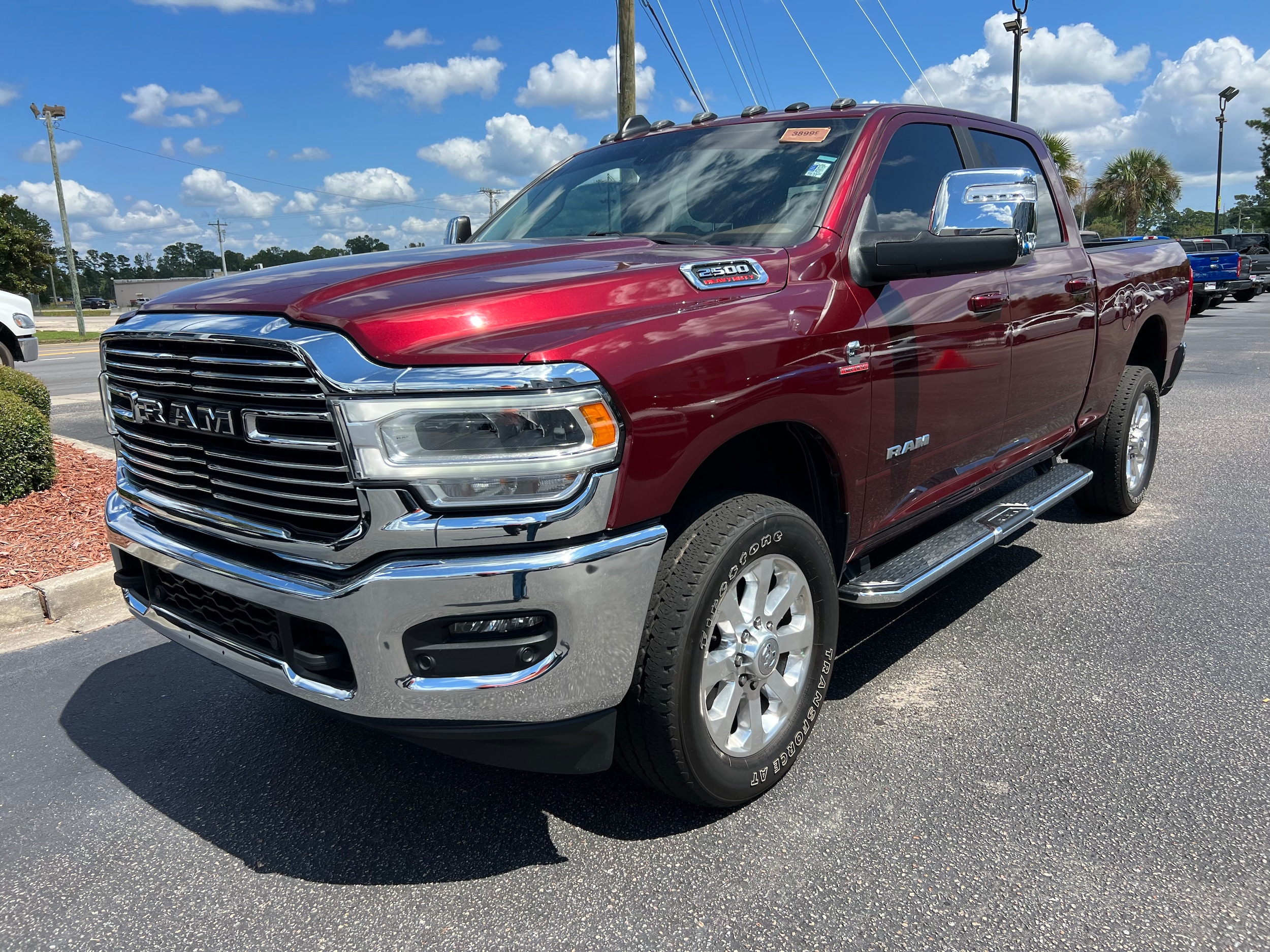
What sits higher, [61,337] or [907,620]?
[61,337]

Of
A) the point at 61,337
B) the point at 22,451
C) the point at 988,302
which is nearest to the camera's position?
the point at 988,302

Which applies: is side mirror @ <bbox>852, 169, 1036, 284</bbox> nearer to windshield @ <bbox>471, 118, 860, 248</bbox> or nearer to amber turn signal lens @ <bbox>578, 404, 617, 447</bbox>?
windshield @ <bbox>471, 118, 860, 248</bbox>

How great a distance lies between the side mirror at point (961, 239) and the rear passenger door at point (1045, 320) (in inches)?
33.2

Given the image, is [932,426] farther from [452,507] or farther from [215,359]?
[215,359]

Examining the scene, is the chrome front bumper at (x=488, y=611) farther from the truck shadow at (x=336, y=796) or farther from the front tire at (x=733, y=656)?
the truck shadow at (x=336, y=796)

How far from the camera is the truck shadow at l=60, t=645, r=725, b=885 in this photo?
2.53 metres

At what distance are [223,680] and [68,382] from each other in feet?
46.0

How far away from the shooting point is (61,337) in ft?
116

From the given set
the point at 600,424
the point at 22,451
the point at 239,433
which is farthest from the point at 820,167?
the point at 22,451

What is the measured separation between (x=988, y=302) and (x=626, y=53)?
427 inches

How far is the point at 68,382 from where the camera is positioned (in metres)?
15.2

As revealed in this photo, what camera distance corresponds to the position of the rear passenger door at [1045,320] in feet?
12.7

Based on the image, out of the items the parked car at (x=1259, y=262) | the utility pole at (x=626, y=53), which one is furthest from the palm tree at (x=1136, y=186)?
the utility pole at (x=626, y=53)

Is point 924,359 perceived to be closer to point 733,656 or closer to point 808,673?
point 808,673
